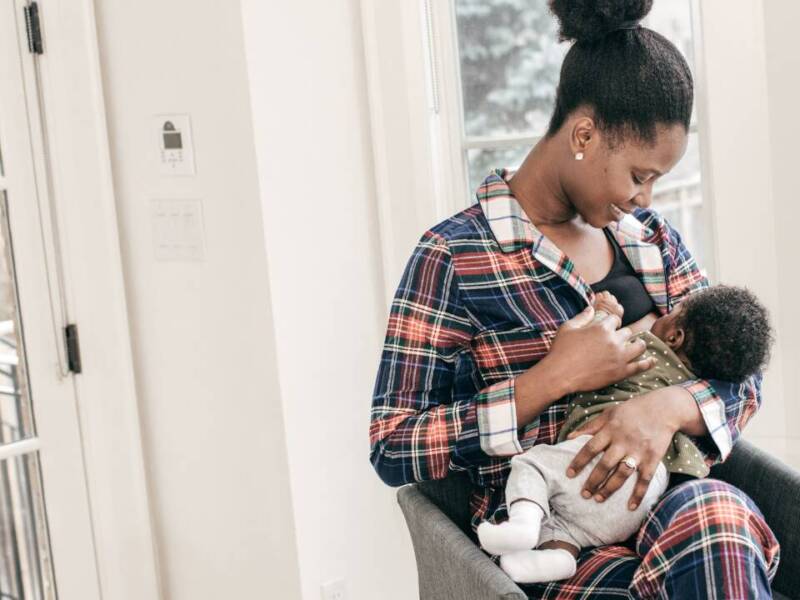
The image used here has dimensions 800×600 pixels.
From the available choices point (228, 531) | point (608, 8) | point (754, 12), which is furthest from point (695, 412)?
point (228, 531)

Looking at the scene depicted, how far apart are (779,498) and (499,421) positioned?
0.43 meters

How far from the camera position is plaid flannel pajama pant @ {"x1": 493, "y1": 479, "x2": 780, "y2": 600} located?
4.15 feet

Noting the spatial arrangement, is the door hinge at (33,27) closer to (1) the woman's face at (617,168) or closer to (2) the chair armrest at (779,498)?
(1) the woman's face at (617,168)

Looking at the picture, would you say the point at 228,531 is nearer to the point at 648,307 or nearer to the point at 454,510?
the point at 454,510

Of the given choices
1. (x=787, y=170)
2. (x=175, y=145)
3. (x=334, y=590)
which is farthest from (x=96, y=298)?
(x=787, y=170)

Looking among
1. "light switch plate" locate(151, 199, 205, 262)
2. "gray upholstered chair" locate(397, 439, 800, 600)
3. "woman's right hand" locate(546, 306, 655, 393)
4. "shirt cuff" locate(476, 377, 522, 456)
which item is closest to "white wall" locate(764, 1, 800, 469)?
"gray upholstered chair" locate(397, 439, 800, 600)

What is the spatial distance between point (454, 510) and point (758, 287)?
2.62ft

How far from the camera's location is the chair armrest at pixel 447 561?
131 centimetres

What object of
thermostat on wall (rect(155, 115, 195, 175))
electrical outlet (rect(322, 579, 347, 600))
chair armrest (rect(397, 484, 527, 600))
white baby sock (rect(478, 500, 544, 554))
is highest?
thermostat on wall (rect(155, 115, 195, 175))

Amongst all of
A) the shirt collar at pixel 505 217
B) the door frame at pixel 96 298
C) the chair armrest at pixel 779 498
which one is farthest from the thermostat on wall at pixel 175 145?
the chair armrest at pixel 779 498

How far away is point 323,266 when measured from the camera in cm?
216

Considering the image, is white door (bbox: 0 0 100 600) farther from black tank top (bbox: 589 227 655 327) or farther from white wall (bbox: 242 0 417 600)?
black tank top (bbox: 589 227 655 327)

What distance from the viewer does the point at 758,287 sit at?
2.03 m

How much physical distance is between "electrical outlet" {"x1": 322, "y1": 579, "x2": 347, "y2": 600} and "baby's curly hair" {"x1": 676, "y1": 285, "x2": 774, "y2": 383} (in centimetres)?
104
